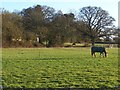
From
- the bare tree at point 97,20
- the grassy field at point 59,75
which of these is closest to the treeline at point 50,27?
the bare tree at point 97,20

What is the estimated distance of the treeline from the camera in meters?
62.9

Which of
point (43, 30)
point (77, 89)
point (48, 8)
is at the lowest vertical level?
point (77, 89)

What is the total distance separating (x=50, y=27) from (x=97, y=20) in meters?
18.0

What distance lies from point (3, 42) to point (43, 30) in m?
13.9

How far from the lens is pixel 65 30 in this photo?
2889 inches

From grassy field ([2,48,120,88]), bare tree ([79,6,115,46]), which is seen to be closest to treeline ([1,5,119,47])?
bare tree ([79,6,115,46])

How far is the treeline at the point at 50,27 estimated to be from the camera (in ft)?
206

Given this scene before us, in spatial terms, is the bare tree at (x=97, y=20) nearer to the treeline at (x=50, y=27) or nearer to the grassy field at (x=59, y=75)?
the treeline at (x=50, y=27)

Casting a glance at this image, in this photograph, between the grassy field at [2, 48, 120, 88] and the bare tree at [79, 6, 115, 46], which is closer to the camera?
the grassy field at [2, 48, 120, 88]

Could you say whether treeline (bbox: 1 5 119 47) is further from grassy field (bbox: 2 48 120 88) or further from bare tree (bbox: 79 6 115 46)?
grassy field (bbox: 2 48 120 88)

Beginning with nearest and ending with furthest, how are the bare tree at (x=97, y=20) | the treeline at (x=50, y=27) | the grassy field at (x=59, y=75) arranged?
1. the grassy field at (x=59, y=75)
2. the treeline at (x=50, y=27)
3. the bare tree at (x=97, y=20)

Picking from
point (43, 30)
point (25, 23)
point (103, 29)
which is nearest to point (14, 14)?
point (25, 23)

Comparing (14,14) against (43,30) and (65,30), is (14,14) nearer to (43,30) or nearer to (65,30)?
(43,30)

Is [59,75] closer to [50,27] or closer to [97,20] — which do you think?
[50,27]
